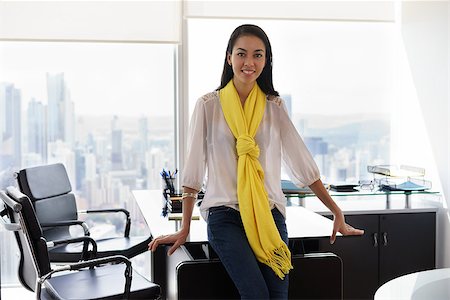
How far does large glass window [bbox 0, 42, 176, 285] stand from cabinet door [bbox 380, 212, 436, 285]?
146 cm

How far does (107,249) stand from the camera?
3717 mm

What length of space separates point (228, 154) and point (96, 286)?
898 mm

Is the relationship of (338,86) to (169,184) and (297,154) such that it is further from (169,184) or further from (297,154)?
(297,154)

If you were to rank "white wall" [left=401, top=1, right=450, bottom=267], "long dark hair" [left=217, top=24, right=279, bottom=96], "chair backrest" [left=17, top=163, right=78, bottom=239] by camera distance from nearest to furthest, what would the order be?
"long dark hair" [left=217, top=24, right=279, bottom=96] < "chair backrest" [left=17, top=163, right=78, bottom=239] < "white wall" [left=401, top=1, right=450, bottom=267]

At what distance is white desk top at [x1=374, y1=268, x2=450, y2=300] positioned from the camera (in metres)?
2.33

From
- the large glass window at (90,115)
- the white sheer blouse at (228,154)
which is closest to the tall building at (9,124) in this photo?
the large glass window at (90,115)

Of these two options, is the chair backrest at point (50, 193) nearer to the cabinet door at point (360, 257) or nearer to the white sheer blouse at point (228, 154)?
the white sheer blouse at point (228, 154)

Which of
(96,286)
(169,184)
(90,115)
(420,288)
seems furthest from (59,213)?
(420,288)

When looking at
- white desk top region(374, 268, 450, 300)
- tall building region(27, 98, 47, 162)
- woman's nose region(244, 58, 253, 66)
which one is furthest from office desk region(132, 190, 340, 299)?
tall building region(27, 98, 47, 162)

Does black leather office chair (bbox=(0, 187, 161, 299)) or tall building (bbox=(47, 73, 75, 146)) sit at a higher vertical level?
tall building (bbox=(47, 73, 75, 146))

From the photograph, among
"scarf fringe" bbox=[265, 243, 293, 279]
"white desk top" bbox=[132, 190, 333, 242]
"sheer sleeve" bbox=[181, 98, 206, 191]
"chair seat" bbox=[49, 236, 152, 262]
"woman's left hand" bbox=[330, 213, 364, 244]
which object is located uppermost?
"sheer sleeve" bbox=[181, 98, 206, 191]

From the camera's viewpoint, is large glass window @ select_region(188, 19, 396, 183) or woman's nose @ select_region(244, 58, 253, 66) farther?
large glass window @ select_region(188, 19, 396, 183)

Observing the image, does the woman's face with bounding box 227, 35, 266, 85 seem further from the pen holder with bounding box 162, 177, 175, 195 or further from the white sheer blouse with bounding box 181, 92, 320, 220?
the pen holder with bounding box 162, 177, 175, 195

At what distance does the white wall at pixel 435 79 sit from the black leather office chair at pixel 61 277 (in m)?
2.14
